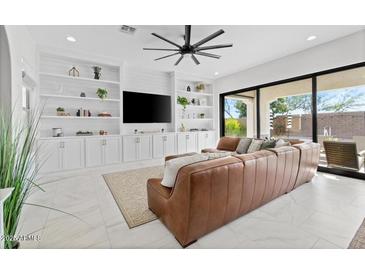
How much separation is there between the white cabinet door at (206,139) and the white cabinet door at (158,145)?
1500mm

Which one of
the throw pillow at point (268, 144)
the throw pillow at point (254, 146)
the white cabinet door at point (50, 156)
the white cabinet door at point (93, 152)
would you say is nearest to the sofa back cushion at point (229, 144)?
the throw pillow at point (254, 146)

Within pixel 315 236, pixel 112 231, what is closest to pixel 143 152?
pixel 112 231

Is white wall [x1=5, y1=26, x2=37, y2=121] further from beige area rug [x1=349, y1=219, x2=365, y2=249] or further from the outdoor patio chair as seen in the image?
the outdoor patio chair

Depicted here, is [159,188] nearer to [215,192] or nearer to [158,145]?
[215,192]

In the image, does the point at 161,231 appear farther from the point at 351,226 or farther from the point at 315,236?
the point at 351,226

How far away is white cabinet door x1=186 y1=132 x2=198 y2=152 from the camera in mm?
5617

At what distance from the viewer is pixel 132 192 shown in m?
2.78

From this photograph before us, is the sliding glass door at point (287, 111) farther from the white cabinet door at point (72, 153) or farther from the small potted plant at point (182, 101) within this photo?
the white cabinet door at point (72, 153)

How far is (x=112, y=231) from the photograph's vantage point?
176 cm

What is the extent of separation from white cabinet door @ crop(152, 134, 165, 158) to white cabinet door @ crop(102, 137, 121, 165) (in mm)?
1021

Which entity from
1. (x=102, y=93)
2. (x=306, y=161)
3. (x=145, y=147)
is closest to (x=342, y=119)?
(x=306, y=161)

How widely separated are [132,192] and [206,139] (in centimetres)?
385

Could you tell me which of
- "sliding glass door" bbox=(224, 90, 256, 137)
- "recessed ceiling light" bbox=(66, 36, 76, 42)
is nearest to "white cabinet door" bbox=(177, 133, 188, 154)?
"sliding glass door" bbox=(224, 90, 256, 137)

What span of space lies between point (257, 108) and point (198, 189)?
448cm
